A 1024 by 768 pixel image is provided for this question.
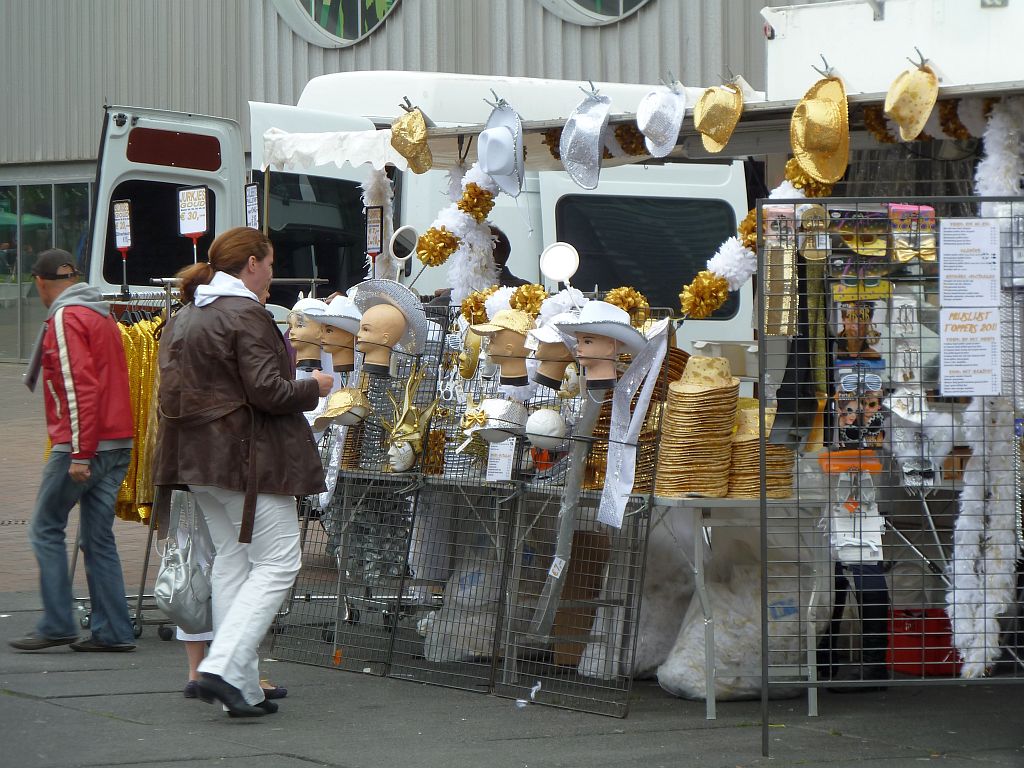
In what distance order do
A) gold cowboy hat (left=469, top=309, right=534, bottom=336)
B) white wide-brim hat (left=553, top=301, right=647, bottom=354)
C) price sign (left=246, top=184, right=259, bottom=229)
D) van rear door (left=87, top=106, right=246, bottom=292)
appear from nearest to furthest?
white wide-brim hat (left=553, top=301, right=647, bottom=354), gold cowboy hat (left=469, top=309, right=534, bottom=336), price sign (left=246, top=184, right=259, bottom=229), van rear door (left=87, top=106, right=246, bottom=292)

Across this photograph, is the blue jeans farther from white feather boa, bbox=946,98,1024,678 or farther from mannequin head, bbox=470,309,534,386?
white feather boa, bbox=946,98,1024,678

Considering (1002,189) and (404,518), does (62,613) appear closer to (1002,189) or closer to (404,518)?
(404,518)

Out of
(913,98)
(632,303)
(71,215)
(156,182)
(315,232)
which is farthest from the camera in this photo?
(71,215)

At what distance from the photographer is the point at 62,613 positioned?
22.8ft

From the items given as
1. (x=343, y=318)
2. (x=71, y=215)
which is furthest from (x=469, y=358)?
(x=71, y=215)

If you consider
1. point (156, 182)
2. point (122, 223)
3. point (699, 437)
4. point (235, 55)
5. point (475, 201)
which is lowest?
point (699, 437)

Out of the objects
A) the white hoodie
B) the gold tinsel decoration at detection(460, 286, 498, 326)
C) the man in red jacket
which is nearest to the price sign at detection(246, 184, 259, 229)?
the man in red jacket

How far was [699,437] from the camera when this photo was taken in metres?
5.78

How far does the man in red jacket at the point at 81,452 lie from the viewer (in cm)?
681

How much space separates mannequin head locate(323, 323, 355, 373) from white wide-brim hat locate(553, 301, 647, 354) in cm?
134

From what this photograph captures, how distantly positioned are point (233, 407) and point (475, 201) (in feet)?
7.59

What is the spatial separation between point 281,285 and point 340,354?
179 inches

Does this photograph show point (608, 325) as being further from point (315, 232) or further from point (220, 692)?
point (315, 232)

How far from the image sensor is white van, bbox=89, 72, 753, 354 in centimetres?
1094
